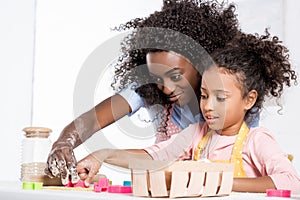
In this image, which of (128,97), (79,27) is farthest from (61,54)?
(128,97)

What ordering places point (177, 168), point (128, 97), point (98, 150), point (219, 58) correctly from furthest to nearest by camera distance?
point (128, 97) → point (219, 58) → point (98, 150) → point (177, 168)

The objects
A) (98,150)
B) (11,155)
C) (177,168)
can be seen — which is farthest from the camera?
(11,155)

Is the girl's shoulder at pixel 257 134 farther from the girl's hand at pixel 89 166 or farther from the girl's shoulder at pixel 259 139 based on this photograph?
the girl's hand at pixel 89 166

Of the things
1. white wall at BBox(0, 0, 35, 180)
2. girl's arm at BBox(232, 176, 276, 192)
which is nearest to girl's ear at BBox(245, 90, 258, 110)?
girl's arm at BBox(232, 176, 276, 192)

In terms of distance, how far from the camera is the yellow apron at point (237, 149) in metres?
0.83

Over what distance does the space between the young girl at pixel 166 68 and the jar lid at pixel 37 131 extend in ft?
0.11

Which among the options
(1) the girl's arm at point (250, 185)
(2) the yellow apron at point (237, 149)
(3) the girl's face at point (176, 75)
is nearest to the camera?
(1) the girl's arm at point (250, 185)

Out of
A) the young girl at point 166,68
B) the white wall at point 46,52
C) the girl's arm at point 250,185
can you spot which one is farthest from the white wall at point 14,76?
the girl's arm at point 250,185

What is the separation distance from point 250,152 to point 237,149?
0.02 meters

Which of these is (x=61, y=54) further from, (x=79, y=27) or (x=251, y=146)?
(x=251, y=146)

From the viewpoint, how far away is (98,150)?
790 millimetres

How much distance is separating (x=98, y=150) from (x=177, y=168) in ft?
0.93

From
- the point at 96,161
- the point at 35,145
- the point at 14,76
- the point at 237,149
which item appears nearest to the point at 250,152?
the point at 237,149

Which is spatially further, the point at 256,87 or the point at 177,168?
the point at 256,87
